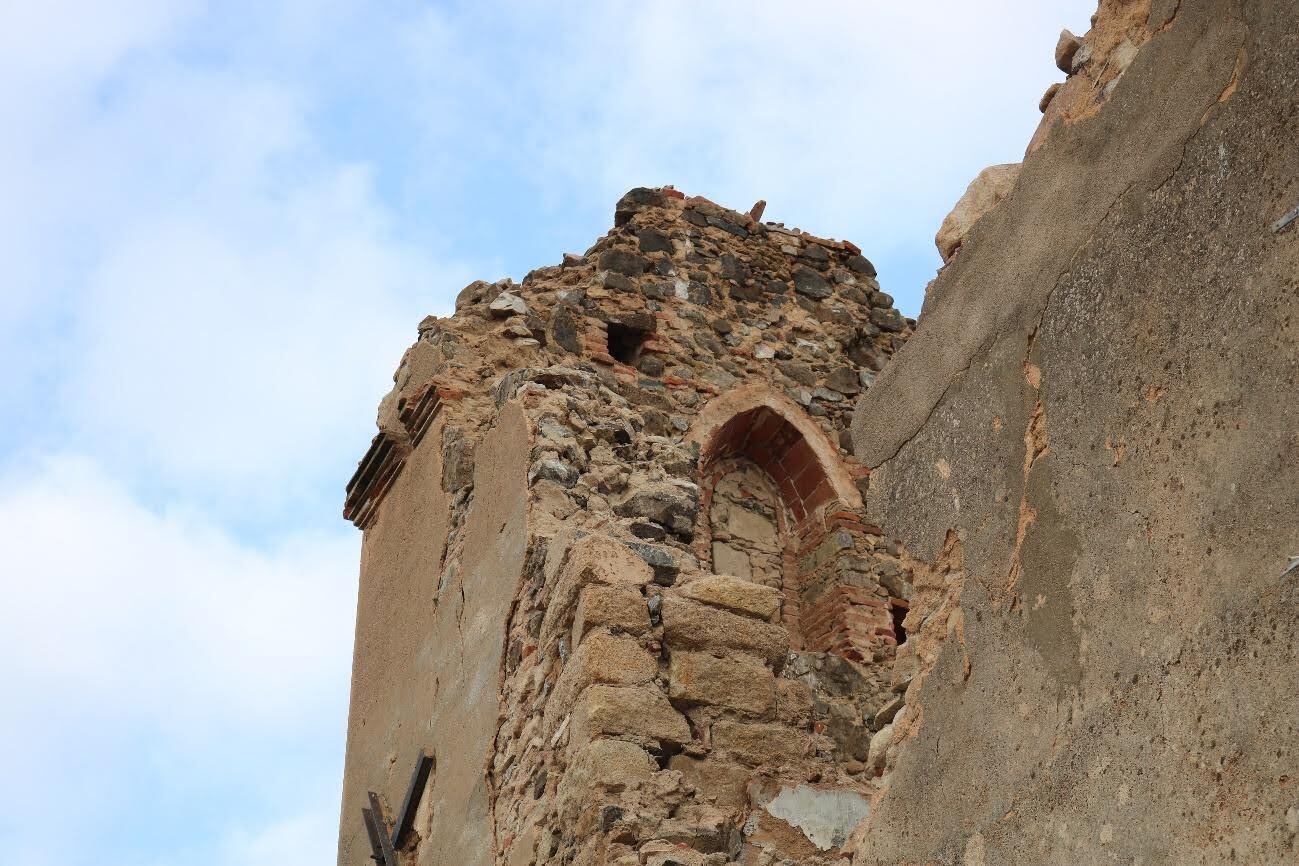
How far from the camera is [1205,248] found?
3066 millimetres

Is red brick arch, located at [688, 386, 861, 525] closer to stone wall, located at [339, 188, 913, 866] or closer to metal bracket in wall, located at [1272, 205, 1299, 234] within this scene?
stone wall, located at [339, 188, 913, 866]

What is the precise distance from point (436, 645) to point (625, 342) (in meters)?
1.80

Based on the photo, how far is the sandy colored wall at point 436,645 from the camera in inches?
249

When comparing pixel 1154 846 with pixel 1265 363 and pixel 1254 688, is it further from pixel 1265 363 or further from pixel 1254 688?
pixel 1265 363

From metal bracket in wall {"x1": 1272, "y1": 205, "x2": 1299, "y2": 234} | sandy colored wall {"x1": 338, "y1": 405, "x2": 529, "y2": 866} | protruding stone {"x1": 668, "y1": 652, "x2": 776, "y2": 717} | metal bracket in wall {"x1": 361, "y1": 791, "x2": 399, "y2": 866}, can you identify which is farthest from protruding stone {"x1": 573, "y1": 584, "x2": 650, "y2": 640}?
metal bracket in wall {"x1": 1272, "y1": 205, "x2": 1299, "y2": 234}

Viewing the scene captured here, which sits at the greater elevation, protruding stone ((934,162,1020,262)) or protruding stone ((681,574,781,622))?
protruding stone ((681,574,781,622))

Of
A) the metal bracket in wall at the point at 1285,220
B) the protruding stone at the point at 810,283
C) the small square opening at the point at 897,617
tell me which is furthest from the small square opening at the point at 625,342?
the metal bracket in wall at the point at 1285,220

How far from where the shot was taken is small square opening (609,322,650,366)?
7.92 meters

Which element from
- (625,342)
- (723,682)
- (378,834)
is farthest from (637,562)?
(625,342)

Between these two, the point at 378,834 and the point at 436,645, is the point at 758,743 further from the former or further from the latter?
the point at 378,834

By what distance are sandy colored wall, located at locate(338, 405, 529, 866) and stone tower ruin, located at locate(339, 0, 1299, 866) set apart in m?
0.03

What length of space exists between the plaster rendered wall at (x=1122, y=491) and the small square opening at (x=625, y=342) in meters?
3.96

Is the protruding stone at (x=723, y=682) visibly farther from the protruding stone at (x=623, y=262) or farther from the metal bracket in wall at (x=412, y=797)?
the protruding stone at (x=623, y=262)

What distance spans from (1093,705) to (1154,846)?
323 mm
